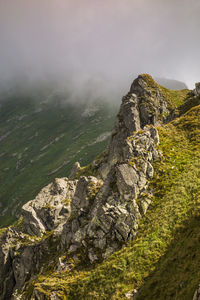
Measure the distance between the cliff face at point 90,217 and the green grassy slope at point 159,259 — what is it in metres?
0.80

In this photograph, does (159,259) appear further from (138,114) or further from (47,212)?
(138,114)

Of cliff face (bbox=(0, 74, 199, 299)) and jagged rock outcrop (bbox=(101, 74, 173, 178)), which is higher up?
jagged rock outcrop (bbox=(101, 74, 173, 178))

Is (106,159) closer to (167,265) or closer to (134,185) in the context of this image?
(134,185)

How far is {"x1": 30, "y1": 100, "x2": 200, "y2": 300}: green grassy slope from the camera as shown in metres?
16.5

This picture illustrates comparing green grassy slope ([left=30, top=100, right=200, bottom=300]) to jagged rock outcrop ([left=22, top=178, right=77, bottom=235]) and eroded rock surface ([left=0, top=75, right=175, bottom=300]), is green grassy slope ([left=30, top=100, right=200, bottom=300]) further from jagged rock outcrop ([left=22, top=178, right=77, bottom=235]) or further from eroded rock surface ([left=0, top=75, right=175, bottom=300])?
jagged rock outcrop ([left=22, top=178, right=77, bottom=235])

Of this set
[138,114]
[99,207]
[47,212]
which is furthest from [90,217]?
[138,114]

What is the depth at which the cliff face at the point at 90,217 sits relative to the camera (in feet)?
83.6

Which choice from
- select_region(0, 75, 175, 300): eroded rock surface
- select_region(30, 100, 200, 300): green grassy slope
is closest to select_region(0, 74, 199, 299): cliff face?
select_region(0, 75, 175, 300): eroded rock surface

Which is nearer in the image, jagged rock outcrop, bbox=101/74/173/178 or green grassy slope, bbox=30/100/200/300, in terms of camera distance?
green grassy slope, bbox=30/100/200/300

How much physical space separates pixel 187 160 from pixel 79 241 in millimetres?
22959

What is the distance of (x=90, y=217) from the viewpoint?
31828mm

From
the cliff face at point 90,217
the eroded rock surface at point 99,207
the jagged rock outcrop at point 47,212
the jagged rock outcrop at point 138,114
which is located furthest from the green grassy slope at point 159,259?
the jagged rock outcrop at point 138,114

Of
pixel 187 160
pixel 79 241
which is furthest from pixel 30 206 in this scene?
pixel 187 160

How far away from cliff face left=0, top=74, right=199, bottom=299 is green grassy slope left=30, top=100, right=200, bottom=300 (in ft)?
2.62
